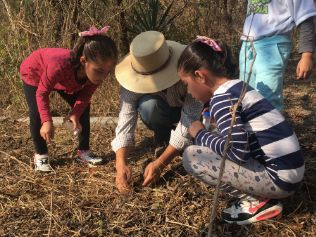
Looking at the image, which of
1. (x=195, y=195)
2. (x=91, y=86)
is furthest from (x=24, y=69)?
(x=195, y=195)

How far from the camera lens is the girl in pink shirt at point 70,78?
202 cm

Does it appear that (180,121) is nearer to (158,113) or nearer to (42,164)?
(158,113)

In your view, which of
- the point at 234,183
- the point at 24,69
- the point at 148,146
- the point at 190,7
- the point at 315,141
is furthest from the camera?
the point at 190,7

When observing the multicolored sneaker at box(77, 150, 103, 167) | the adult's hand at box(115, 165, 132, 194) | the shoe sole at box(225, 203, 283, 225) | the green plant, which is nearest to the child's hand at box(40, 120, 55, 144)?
the multicolored sneaker at box(77, 150, 103, 167)

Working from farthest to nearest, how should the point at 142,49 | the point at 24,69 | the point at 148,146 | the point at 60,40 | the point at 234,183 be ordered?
the point at 60,40 < the point at 148,146 < the point at 24,69 < the point at 142,49 < the point at 234,183

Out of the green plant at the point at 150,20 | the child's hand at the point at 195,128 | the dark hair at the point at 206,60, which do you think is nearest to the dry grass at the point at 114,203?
the child's hand at the point at 195,128

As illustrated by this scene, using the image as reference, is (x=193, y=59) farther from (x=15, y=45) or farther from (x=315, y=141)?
(x=15, y=45)

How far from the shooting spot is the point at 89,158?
2.46m

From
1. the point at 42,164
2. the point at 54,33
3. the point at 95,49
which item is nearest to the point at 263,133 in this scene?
the point at 95,49

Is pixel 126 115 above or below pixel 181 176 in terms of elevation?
above

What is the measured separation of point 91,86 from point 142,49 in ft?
2.45

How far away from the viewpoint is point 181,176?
2.08 metres

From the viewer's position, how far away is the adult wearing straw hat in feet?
6.25

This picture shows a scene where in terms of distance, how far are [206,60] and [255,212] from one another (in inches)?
36.7
